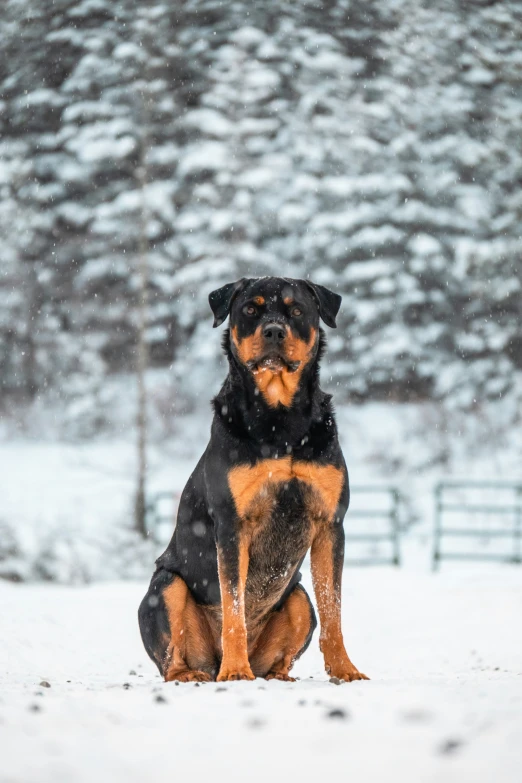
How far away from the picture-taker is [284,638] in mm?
5262

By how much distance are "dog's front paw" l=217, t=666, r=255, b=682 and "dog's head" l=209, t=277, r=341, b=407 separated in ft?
4.43

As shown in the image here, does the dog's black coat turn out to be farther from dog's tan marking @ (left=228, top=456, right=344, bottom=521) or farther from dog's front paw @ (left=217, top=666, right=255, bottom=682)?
dog's front paw @ (left=217, top=666, right=255, bottom=682)

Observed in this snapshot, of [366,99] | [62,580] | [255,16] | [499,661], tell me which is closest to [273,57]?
[255,16]

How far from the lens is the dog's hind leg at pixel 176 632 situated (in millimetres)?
5012

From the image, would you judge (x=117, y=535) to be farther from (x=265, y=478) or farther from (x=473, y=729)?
(x=473, y=729)

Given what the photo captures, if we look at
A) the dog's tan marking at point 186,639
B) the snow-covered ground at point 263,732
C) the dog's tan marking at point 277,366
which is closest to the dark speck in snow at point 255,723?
the snow-covered ground at point 263,732

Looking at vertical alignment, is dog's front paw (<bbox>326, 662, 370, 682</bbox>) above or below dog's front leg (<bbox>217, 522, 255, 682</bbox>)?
below

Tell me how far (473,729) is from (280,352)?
2.36 m

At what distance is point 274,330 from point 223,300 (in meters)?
0.55

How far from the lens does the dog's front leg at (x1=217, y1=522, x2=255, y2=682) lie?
4.56 m

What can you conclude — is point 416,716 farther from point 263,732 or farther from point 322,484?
point 322,484

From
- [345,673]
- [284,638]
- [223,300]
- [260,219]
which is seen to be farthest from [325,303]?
[260,219]

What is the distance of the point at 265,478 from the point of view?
183 inches

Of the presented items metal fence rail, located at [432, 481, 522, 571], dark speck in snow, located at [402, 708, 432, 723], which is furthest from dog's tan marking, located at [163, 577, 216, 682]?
metal fence rail, located at [432, 481, 522, 571]
